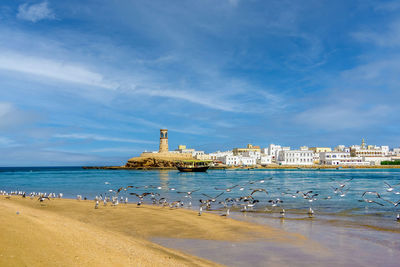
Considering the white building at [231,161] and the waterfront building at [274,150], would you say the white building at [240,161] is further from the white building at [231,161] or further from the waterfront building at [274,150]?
the waterfront building at [274,150]

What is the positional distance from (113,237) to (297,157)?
532 ft

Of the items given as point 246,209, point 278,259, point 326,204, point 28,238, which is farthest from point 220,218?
point 28,238

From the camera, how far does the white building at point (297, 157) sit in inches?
6457

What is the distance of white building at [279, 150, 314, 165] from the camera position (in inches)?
6457

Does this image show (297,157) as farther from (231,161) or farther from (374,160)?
(374,160)

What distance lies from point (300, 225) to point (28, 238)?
13092mm

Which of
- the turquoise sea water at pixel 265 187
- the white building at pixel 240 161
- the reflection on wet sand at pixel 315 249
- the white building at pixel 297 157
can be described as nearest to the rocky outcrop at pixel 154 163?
the white building at pixel 240 161

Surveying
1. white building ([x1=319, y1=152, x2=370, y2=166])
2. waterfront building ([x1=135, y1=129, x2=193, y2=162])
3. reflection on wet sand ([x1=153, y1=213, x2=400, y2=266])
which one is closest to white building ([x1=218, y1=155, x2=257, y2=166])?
waterfront building ([x1=135, y1=129, x2=193, y2=162])

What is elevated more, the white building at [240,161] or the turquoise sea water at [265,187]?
the white building at [240,161]

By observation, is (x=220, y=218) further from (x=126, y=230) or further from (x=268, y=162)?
(x=268, y=162)

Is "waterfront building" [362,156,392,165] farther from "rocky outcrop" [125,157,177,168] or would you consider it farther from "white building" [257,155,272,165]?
"rocky outcrop" [125,157,177,168]

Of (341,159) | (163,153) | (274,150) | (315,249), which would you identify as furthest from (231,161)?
(315,249)

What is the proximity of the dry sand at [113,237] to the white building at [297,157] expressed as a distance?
5982 inches

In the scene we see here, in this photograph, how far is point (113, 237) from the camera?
1193cm
